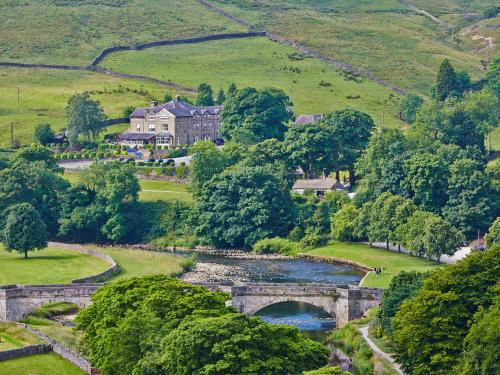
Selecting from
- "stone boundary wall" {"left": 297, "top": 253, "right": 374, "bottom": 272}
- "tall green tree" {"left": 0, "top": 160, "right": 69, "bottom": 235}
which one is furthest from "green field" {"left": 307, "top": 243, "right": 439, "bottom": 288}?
"tall green tree" {"left": 0, "top": 160, "right": 69, "bottom": 235}

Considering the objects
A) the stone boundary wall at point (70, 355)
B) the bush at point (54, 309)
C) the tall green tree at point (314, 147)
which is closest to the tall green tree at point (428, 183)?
the tall green tree at point (314, 147)

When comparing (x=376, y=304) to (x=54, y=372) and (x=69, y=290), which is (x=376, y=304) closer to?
(x=69, y=290)

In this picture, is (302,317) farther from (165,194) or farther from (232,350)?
(165,194)

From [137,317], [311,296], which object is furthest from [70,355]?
[311,296]

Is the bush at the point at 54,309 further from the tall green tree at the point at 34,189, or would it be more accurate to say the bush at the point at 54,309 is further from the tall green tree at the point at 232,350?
the tall green tree at the point at 34,189

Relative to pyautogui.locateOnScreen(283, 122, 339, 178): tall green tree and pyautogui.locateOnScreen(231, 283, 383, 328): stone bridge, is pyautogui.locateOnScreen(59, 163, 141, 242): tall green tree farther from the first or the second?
pyautogui.locateOnScreen(231, 283, 383, 328): stone bridge

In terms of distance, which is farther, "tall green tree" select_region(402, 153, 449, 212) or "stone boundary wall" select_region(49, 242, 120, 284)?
"tall green tree" select_region(402, 153, 449, 212)
